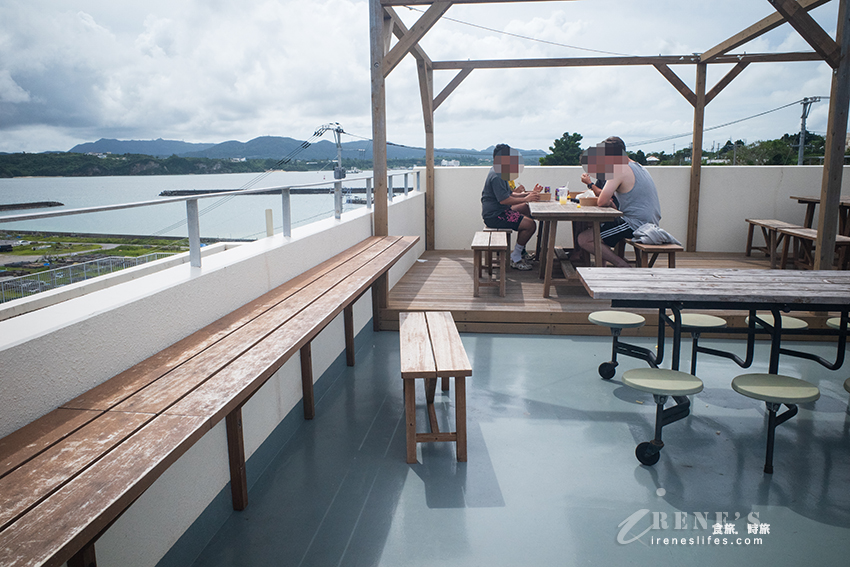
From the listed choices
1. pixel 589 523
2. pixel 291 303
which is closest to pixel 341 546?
pixel 589 523

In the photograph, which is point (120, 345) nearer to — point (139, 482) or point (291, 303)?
point (139, 482)

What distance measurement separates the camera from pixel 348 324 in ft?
12.9

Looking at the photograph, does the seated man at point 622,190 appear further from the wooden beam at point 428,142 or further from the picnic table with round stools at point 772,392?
the wooden beam at point 428,142

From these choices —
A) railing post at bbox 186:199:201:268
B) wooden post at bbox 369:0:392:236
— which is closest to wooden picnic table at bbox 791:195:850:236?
wooden post at bbox 369:0:392:236

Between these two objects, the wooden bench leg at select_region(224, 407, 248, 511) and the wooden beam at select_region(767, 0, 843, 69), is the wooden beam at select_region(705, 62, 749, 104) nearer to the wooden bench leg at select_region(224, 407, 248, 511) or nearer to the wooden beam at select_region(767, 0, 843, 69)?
the wooden beam at select_region(767, 0, 843, 69)

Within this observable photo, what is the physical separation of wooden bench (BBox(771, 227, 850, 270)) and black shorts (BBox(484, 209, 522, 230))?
283cm

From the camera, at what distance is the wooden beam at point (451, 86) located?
7.12 metres

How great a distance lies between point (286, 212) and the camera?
3.33m

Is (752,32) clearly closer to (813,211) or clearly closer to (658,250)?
(813,211)

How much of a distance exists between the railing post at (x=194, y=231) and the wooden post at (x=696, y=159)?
6812 millimetres

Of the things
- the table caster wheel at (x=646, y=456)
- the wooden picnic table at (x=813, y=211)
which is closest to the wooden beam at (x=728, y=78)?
the wooden picnic table at (x=813, y=211)

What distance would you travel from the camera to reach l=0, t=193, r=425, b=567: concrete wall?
1.42 metres

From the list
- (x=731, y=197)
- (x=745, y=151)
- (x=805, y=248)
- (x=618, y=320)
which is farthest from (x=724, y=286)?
(x=745, y=151)

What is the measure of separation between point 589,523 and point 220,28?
228 ft
